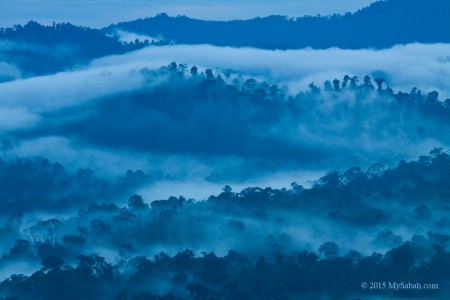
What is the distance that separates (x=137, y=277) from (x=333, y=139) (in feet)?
114

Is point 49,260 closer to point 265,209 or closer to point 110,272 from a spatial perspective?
point 110,272

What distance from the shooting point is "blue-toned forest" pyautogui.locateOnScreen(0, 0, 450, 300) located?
2484 cm

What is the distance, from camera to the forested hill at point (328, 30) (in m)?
69.4

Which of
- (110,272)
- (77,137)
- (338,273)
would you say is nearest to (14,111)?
(77,137)

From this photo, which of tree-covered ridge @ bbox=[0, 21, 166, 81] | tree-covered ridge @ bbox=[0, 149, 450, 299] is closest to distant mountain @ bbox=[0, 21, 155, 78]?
tree-covered ridge @ bbox=[0, 21, 166, 81]

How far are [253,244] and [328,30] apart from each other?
48067 mm

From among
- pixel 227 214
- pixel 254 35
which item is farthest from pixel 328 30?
pixel 227 214

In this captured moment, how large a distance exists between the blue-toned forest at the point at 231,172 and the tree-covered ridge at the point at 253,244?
98 mm

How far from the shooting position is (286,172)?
5219 cm

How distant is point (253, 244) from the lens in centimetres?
2956

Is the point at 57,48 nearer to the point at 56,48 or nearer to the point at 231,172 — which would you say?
the point at 56,48

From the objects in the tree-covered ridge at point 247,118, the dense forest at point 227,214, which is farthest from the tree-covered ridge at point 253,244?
the tree-covered ridge at point 247,118

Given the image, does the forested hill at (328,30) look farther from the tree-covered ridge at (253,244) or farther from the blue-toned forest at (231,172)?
the tree-covered ridge at (253,244)

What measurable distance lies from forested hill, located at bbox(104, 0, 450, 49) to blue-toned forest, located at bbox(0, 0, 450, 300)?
185 millimetres
